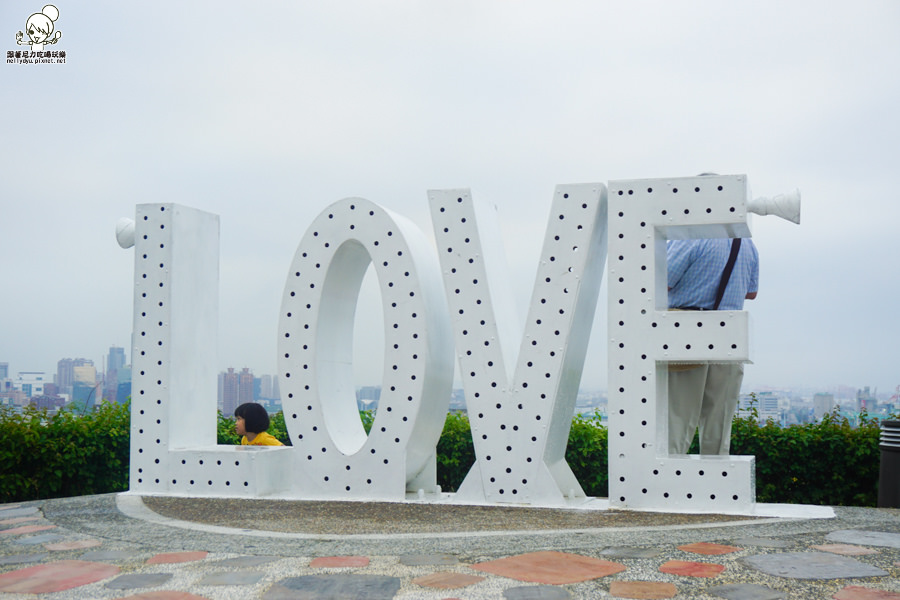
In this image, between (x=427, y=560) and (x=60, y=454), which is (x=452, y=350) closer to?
(x=427, y=560)

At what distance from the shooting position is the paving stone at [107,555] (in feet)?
15.0

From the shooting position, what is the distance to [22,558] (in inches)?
184

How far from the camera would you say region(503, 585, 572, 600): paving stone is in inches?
143

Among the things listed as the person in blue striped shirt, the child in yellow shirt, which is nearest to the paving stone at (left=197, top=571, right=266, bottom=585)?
the child in yellow shirt

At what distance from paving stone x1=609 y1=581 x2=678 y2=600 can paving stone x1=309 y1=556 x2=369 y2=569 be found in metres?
1.23

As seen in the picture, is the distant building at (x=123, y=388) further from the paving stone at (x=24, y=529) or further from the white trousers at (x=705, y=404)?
the white trousers at (x=705, y=404)

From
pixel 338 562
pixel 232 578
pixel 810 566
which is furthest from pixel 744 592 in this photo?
pixel 232 578

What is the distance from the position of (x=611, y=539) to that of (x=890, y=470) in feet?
10.2

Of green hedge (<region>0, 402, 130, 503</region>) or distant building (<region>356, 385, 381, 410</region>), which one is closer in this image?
green hedge (<region>0, 402, 130, 503</region>)

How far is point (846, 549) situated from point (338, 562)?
261 centimetres

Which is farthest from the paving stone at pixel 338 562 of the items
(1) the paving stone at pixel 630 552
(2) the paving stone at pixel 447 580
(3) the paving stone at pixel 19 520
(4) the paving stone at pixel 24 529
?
(3) the paving stone at pixel 19 520

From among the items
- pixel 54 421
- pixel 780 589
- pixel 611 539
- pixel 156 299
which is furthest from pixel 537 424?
pixel 54 421

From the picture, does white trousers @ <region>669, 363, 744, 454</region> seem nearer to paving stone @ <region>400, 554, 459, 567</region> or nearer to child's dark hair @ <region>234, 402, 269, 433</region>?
paving stone @ <region>400, 554, 459, 567</region>

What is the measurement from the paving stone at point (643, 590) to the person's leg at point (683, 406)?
2919 mm
